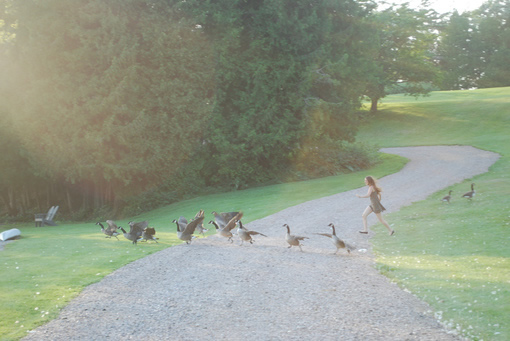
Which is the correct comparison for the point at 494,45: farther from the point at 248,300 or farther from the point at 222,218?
the point at 248,300

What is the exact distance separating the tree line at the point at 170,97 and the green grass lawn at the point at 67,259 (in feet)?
14.1

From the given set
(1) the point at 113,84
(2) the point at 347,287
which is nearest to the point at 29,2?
(1) the point at 113,84

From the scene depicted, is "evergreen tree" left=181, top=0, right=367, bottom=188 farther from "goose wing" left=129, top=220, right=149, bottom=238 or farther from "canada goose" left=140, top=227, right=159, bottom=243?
"canada goose" left=140, top=227, right=159, bottom=243

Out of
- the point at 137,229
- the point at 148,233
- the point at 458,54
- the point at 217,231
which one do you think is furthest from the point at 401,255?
the point at 458,54

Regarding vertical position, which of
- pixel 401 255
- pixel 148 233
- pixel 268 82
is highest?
pixel 268 82

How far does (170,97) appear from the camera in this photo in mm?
29234

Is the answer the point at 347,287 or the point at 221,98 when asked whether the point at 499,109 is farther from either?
the point at 347,287

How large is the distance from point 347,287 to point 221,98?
77.1 feet

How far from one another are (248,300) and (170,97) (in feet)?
70.5

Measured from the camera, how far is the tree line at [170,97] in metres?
27.6

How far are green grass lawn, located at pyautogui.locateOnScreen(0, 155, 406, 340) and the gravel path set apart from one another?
1.45ft

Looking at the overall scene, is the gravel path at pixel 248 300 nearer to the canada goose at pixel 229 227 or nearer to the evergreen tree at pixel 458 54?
the canada goose at pixel 229 227

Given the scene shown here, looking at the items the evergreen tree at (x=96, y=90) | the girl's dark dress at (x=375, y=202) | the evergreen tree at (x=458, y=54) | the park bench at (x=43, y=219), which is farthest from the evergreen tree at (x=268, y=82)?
the evergreen tree at (x=458, y=54)

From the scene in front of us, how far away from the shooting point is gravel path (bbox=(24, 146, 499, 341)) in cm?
789
